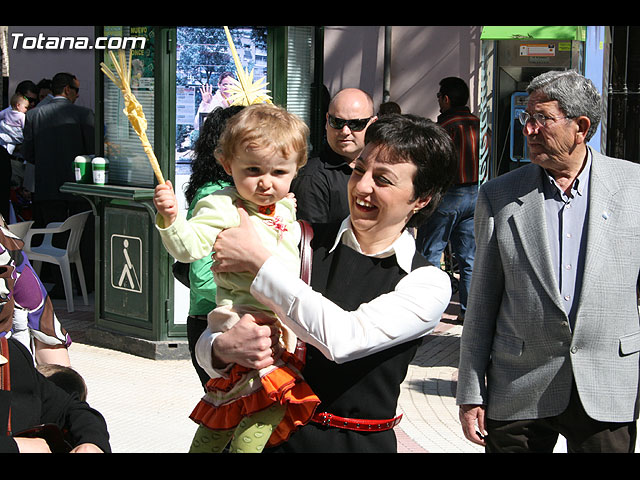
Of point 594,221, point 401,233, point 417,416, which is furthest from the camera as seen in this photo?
point 417,416

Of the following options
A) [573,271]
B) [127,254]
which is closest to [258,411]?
[573,271]

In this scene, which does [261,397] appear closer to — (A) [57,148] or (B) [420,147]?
(B) [420,147]

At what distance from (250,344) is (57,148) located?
7656mm

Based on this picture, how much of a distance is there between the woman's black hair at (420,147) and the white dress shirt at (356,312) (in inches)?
9.0

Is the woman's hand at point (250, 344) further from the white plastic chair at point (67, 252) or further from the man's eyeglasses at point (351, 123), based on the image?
the white plastic chair at point (67, 252)

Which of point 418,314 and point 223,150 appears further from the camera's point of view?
point 223,150

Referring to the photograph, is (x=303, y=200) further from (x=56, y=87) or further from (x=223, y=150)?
(x=56, y=87)

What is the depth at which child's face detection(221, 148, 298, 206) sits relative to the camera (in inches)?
105

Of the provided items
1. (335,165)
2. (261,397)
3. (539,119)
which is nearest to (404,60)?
(335,165)

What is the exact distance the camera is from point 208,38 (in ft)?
22.6

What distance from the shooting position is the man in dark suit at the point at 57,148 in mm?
9445

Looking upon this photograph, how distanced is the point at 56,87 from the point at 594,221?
7767 millimetres

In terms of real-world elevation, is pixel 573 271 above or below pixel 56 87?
below
